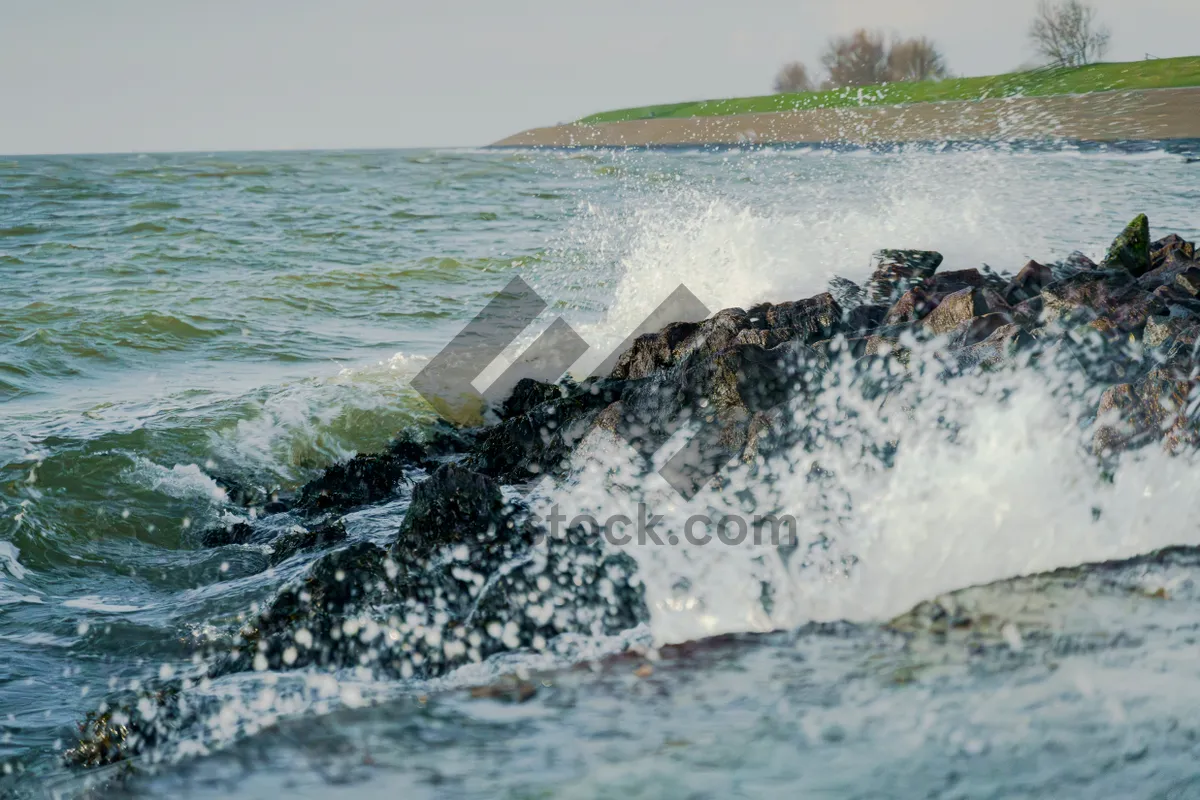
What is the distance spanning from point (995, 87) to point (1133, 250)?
144 ft

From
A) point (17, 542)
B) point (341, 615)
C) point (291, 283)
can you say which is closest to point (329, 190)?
point (291, 283)

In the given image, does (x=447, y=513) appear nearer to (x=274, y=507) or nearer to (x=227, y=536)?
(x=227, y=536)

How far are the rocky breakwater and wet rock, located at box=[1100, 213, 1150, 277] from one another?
0.03 ft

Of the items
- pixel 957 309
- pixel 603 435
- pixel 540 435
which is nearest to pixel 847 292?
pixel 957 309

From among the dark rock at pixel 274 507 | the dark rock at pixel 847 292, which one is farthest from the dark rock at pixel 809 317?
the dark rock at pixel 274 507

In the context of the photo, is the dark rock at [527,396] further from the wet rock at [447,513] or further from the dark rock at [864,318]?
the wet rock at [447,513]

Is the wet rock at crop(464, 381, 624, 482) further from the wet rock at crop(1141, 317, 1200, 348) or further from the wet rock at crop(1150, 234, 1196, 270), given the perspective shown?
the wet rock at crop(1150, 234, 1196, 270)

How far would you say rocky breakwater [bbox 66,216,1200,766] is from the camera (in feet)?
10.5

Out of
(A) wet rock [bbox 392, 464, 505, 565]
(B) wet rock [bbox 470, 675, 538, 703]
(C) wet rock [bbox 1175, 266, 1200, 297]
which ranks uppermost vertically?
(C) wet rock [bbox 1175, 266, 1200, 297]

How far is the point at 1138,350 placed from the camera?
4352 millimetres

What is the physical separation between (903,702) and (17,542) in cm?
368

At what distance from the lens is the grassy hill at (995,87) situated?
36.9 meters

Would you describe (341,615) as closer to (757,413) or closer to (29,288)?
(757,413)

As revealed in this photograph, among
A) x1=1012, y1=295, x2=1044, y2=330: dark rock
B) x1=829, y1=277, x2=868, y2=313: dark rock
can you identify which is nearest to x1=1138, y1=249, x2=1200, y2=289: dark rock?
x1=1012, y1=295, x2=1044, y2=330: dark rock
